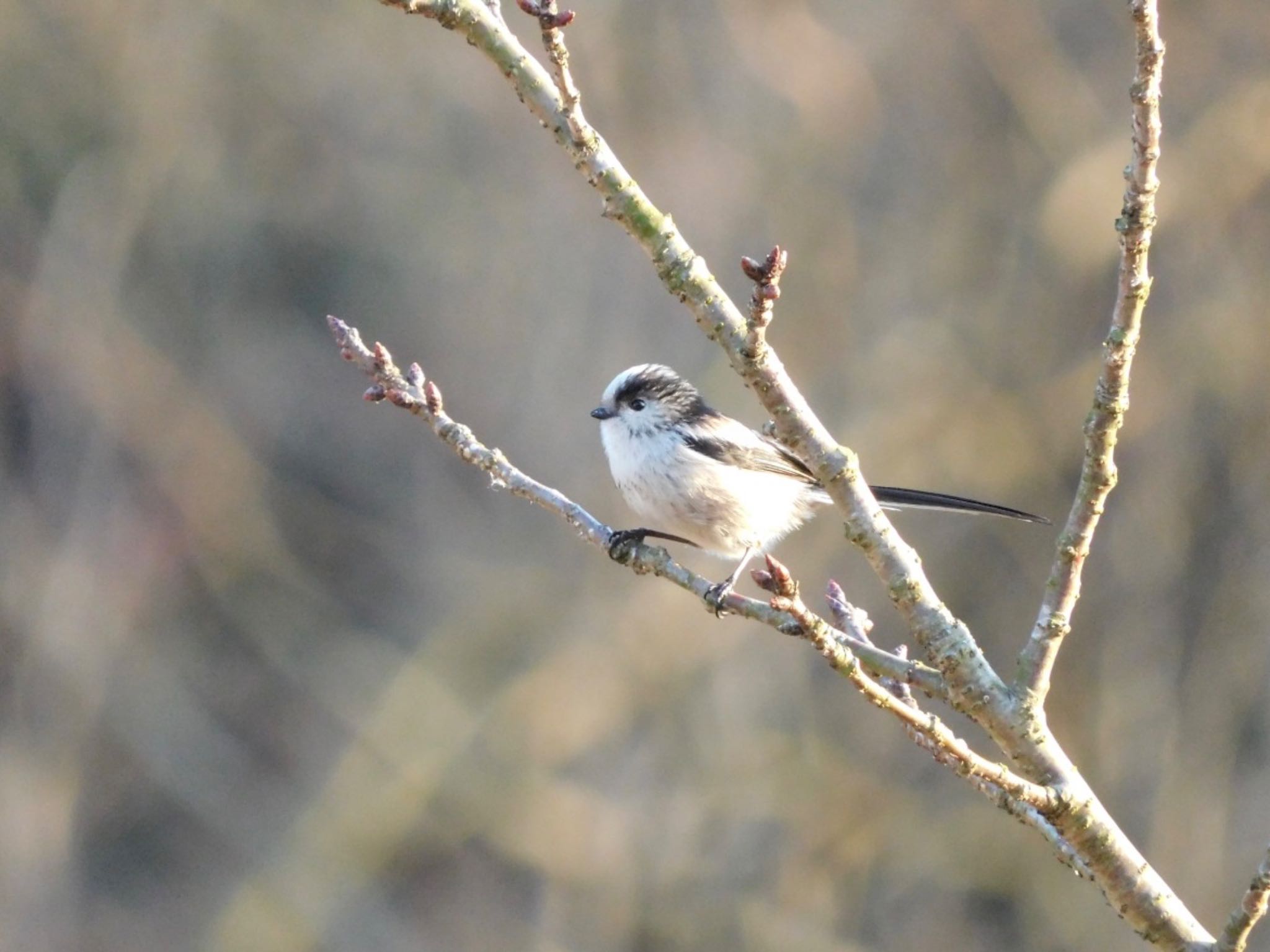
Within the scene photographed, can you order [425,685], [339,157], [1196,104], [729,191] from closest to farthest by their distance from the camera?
[1196,104], [729,191], [425,685], [339,157]

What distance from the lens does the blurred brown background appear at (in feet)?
24.4

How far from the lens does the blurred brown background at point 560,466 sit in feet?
24.4

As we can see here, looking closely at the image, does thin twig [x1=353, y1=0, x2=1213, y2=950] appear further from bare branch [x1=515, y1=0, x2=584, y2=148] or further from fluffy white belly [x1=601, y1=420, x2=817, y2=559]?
fluffy white belly [x1=601, y1=420, x2=817, y2=559]

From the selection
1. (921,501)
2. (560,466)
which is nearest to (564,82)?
(921,501)

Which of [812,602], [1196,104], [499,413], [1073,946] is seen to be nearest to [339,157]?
[499,413]

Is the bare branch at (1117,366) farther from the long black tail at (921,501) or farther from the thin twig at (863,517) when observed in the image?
the long black tail at (921,501)

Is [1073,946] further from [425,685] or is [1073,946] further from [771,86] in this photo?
[771,86]

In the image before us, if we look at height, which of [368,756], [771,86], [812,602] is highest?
[771,86]

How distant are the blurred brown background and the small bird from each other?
2.85m

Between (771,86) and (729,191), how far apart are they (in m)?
0.70

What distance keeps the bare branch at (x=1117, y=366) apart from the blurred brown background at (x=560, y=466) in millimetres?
5092

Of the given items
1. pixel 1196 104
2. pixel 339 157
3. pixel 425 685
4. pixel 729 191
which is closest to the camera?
pixel 1196 104

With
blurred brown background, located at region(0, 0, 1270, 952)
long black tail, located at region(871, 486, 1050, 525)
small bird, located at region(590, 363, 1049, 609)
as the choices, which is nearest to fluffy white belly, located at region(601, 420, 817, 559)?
small bird, located at region(590, 363, 1049, 609)

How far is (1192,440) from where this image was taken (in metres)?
7.37
